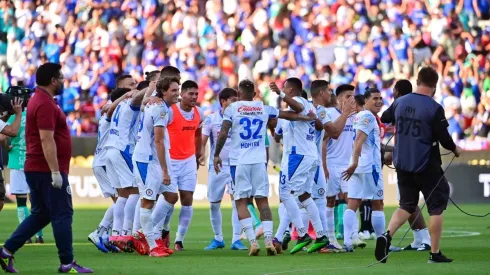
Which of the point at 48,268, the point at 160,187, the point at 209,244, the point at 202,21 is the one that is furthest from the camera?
the point at 202,21

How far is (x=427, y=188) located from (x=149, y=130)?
411 cm

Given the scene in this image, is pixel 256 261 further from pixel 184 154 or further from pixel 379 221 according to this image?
pixel 184 154

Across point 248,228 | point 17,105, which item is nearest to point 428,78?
point 248,228

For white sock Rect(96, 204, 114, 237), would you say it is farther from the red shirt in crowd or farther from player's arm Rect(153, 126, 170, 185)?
the red shirt in crowd

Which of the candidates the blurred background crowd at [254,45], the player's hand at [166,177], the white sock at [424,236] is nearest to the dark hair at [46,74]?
the player's hand at [166,177]

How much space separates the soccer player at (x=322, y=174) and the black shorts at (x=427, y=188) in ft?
9.10

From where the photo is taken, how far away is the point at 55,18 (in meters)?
36.9

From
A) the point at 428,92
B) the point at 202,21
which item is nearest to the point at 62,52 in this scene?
the point at 202,21

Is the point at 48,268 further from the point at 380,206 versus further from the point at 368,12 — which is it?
the point at 368,12

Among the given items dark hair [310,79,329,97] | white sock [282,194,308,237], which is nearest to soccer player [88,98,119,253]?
white sock [282,194,308,237]

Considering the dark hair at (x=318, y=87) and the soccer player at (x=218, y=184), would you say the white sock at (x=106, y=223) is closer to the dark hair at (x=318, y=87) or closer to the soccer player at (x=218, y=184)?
the soccer player at (x=218, y=184)

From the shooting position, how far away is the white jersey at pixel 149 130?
49.1ft

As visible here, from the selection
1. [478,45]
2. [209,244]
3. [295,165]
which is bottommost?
[209,244]

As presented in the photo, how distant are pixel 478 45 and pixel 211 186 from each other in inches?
651
